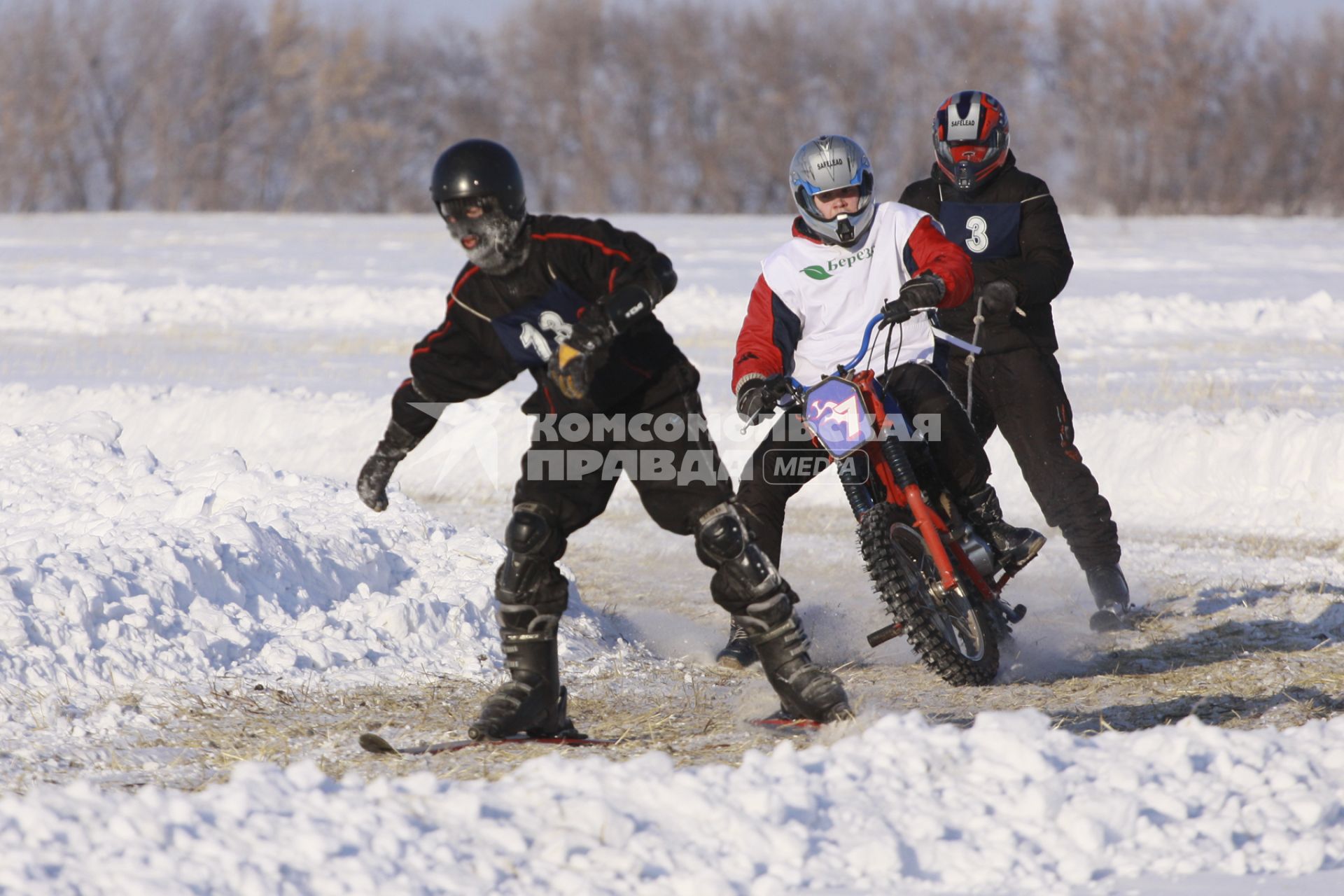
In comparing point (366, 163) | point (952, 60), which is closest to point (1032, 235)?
point (952, 60)

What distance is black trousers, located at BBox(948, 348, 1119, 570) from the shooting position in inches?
263

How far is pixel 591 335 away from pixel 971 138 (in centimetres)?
295

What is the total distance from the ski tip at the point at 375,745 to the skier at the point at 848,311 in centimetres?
188

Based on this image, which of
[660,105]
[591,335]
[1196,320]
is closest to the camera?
[591,335]

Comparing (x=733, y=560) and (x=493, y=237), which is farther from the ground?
(x=493, y=237)

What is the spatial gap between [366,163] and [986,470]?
4982 cm

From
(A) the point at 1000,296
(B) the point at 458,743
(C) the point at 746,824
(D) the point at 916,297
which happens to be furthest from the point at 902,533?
(C) the point at 746,824

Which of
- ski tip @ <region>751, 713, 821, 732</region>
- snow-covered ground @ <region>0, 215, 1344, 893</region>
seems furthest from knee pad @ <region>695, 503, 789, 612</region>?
snow-covered ground @ <region>0, 215, 1344, 893</region>

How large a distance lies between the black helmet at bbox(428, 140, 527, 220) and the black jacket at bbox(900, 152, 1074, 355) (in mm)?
2760

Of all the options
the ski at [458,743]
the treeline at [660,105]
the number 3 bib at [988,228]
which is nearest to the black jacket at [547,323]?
the ski at [458,743]

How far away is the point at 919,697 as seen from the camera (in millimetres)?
5617

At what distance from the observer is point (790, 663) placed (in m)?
4.78

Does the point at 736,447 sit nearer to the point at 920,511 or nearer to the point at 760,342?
the point at 760,342

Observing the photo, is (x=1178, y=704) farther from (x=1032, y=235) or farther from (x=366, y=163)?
(x=366, y=163)
